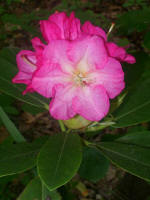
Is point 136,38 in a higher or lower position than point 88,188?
higher

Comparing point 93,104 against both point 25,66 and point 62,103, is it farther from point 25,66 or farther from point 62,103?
point 25,66

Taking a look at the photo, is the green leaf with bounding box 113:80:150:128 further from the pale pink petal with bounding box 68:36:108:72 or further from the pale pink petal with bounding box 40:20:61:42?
the pale pink petal with bounding box 40:20:61:42

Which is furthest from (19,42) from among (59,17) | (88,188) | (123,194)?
(59,17)

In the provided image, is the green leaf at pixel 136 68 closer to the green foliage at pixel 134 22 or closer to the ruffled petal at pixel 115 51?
the ruffled petal at pixel 115 51

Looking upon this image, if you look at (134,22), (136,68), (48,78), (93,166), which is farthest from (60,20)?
(134,22)

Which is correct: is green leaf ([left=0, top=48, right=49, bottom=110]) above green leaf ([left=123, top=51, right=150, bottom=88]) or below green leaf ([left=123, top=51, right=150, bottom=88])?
above

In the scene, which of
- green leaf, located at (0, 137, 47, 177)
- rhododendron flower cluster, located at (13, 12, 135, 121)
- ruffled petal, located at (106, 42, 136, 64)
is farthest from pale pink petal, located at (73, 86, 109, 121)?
green leaf, located at (0, 137, 47, 177)

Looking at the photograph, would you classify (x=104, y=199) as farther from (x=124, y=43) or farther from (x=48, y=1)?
(x=48, y=1)
